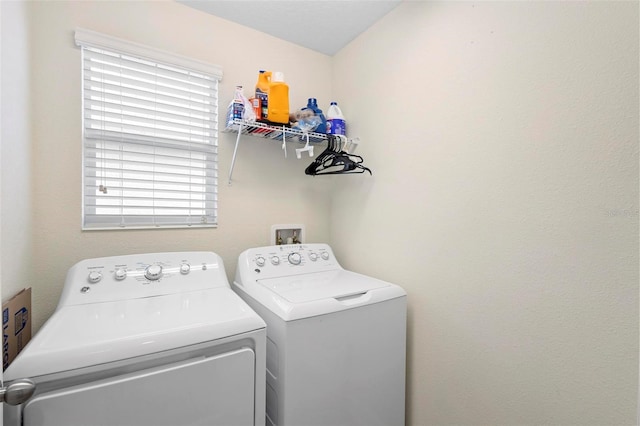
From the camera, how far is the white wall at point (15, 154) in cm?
100

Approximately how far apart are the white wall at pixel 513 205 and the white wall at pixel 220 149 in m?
0.63

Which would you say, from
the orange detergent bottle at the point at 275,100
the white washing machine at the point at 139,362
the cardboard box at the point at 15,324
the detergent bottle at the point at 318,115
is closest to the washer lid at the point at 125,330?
the white washing machine at the point at 139,362

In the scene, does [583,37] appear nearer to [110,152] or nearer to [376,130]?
[376,130]

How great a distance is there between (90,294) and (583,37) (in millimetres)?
2123

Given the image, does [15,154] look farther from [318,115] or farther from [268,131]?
[318,115]

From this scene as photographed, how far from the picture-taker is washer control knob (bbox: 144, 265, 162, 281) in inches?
53.4

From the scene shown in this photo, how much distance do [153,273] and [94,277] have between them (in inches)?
9.0

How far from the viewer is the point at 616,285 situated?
0.90 metres

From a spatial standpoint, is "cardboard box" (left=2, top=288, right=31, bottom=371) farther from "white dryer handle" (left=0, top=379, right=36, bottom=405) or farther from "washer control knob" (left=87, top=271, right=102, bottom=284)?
"white dryer handle" (left=0, top=379, right=36, bottom=405)

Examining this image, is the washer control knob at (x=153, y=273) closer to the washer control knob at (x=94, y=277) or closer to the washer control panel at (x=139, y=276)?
the washer control panel at (x=139, y=276)

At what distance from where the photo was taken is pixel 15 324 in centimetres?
109

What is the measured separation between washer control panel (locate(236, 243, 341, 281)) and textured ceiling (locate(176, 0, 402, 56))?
4.73 feet

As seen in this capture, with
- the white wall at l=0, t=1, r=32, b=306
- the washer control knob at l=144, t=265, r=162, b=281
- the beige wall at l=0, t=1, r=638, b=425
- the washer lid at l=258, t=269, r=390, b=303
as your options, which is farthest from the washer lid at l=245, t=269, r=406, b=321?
the white wall at l=0, t=1, r=32, b=306

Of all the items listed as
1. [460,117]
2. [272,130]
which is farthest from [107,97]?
[460,117]
